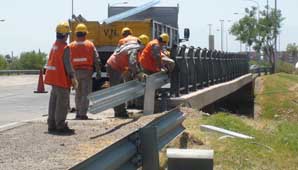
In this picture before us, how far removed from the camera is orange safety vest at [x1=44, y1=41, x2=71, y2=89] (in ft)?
35.1

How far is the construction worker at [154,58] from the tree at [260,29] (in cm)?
7154

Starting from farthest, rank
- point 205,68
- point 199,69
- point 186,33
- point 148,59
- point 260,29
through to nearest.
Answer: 1. point 260,29
2. point 186,33
3. point 205,68
4. point 199,69
5. point 148,59

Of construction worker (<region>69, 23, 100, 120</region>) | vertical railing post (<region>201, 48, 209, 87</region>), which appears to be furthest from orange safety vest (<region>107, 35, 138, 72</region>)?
vertical railing post (<region>201, 48, 209, 87</region>)

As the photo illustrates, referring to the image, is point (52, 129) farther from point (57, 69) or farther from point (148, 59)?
point (148, 59)

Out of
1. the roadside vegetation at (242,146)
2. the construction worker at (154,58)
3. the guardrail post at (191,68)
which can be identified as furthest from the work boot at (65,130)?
the guardrail post at (191,68)

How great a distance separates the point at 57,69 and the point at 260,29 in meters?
79.9

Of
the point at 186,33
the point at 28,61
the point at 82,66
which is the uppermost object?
the point at 186,33

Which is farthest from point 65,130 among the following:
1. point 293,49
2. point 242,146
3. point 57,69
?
point 293,49

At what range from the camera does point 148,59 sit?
14188 millimetres

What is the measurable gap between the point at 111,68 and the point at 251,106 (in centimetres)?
2816

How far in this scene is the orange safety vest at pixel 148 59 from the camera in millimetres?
14072

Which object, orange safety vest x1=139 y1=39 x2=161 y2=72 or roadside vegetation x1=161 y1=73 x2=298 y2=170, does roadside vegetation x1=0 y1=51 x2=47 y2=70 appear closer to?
orange safety vest x1=139 y1=39 x2=161 y2=72

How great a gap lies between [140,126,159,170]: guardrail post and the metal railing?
32.5 feet

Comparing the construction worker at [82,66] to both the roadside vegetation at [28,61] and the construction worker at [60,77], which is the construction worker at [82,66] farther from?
the roadside vegetation at [28,61]
